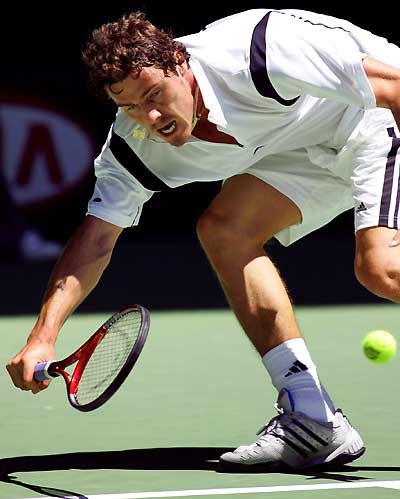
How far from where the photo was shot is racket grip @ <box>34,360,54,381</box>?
4270mm

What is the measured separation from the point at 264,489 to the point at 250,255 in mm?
850

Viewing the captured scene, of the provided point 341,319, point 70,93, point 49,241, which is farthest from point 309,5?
point 341,319

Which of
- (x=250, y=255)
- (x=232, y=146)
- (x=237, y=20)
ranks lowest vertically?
(x=250, y=255)

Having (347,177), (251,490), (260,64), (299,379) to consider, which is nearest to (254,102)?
(260,64)

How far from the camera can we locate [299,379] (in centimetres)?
482

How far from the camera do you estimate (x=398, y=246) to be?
182 inches

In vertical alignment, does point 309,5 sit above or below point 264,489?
above

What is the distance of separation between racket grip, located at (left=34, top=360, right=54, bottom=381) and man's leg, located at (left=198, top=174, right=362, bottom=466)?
849 mm

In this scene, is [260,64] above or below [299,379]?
above

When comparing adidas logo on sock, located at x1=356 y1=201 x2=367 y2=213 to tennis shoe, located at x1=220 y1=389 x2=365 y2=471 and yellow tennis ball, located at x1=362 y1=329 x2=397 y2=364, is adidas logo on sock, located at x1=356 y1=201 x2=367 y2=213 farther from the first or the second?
tennis shoe, located at x1=220 y1=389 x2=365 y2=471

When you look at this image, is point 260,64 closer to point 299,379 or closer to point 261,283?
point 261,283


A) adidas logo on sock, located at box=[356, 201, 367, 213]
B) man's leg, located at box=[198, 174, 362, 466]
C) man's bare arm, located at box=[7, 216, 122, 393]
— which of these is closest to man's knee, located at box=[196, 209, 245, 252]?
man's leg, located at box=[198, 174, 362, 466]

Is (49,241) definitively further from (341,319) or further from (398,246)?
(398,246)

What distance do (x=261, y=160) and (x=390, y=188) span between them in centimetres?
47
